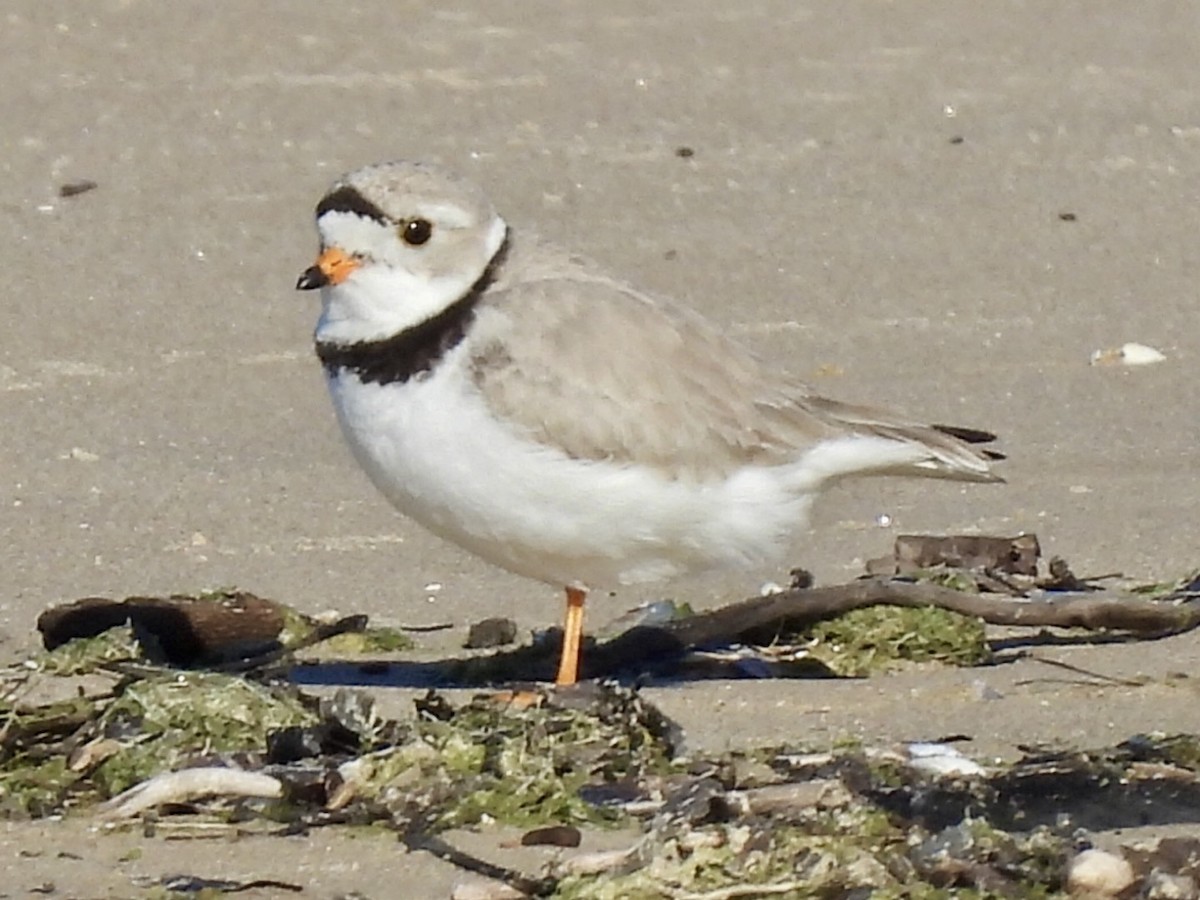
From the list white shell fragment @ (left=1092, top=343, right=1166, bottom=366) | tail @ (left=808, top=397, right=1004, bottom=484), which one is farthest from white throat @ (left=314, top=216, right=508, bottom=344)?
white shell fragment @ (left=1092, top=343, right=1166, bottom=366)

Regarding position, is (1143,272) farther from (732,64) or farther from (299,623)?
(299,623)

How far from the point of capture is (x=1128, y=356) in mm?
6566

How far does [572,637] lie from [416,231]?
74 cm

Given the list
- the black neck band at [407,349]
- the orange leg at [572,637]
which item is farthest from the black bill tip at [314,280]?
the orange leg at [572,637]

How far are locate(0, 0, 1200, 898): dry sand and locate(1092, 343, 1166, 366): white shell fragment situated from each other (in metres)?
0.04

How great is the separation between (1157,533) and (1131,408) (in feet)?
3.02

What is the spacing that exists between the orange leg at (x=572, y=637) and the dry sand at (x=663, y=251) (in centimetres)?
32

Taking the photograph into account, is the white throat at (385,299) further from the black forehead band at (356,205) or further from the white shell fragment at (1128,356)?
the white shell fragment at (1128,356)

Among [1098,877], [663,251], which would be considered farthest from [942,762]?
[663,251]

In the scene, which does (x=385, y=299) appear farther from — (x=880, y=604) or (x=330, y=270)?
(x=880, y=604)

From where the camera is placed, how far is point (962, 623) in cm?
456

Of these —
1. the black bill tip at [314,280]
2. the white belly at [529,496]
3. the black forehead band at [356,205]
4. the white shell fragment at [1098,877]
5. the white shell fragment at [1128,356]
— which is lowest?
the white shell fragment at [1098,877]

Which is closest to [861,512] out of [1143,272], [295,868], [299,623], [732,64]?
[299,623]

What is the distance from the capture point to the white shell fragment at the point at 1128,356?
654 cm
